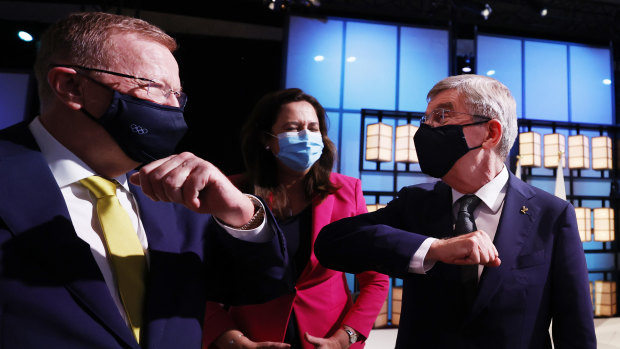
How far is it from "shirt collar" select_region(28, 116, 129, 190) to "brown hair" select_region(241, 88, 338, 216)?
0.99m

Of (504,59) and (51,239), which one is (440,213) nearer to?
(51,239)

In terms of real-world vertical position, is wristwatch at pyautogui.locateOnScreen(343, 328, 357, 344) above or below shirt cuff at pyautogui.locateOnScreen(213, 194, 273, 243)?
below

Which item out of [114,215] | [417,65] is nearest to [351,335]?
[114,215]

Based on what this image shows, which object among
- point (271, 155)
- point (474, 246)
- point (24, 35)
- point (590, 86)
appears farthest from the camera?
point (590, 86)

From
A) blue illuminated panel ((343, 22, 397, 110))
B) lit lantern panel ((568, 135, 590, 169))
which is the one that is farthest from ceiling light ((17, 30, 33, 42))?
lit lantern panel ((568, 135, 590, 169))

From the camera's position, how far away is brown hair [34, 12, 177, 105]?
88cm

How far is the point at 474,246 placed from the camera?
0.91 metres

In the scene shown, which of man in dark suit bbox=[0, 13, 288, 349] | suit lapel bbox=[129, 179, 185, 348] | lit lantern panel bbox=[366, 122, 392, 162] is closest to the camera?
man in dark suit bbox=[0, 13, 288, 349]

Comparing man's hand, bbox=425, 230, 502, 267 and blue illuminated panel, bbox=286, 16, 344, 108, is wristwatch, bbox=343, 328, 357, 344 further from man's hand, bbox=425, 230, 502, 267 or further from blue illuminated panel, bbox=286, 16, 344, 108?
blue illuminated panel, bbox=286, 16, 344, 108

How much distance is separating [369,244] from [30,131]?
83 cm

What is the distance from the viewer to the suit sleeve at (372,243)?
3.57 ft

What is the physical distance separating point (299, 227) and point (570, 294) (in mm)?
949

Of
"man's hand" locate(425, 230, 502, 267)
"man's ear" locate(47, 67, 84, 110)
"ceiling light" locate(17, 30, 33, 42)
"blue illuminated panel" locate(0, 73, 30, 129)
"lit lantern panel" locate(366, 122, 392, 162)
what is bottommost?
"man's hand" locate(425, 230, 502, 267)

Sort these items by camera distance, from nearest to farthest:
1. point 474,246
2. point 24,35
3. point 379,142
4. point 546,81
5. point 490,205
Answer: point 474,246
point 490,205
point 379,142
point 24,35
point 546,81
